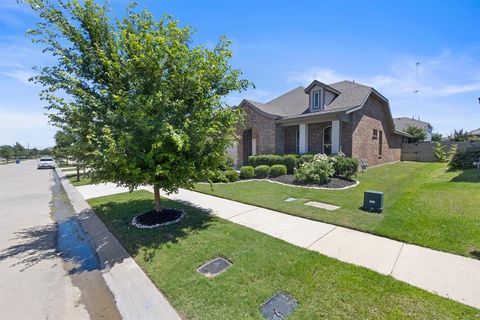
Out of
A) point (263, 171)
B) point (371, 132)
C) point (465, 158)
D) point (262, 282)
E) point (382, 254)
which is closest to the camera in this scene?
point (262, 282)

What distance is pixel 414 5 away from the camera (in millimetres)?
8016

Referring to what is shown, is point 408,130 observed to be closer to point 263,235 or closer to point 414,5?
point 414,5

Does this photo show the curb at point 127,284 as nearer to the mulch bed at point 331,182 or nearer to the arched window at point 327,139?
the mulch bed at point 331,182

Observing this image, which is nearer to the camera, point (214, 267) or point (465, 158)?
point (214, 267)

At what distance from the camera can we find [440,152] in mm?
20297

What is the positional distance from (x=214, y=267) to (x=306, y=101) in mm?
15776

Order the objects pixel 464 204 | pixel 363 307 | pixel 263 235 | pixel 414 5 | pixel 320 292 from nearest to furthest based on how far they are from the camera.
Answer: pixel 363 307, pixel 320 292, pixel 263 235, pixel 464 204, pixel 414 5

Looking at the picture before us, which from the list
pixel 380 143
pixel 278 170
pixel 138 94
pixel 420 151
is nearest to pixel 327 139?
pixel 278 170

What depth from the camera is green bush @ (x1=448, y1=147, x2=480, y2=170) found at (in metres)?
12.1

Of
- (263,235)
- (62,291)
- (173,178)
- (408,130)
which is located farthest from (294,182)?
(408,130)

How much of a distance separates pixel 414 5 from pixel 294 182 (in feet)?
27.2

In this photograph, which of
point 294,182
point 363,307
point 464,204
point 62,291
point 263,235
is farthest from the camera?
point 294,182

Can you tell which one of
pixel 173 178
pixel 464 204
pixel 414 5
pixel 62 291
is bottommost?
pixel 62 291

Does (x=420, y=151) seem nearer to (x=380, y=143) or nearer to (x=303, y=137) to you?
(x=380, y=143)
